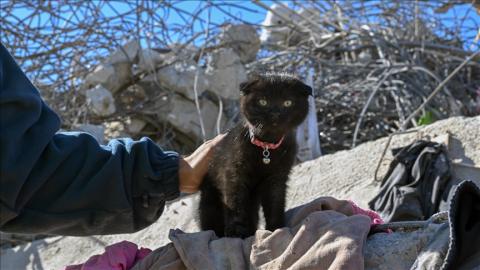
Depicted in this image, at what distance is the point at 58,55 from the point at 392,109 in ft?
10.00

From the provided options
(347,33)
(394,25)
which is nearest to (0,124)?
(347,33)

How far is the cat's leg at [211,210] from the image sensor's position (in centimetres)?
303

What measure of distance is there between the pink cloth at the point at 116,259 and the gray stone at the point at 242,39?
3.79 metres

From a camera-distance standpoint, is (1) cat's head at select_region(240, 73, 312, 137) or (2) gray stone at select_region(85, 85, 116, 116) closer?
(1) cat's head at select_region(240, 73, 312, 137)

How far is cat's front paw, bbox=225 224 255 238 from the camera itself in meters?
2.71

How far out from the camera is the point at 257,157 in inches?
113

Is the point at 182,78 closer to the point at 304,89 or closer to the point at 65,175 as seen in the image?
the point at 304,89

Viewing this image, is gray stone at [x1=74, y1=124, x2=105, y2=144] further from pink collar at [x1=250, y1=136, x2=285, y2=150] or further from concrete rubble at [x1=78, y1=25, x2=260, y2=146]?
pink collar at [x1=250, y1=136, x2=285, y2=150]

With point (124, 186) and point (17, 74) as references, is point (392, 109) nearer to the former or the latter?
point (124, 186)

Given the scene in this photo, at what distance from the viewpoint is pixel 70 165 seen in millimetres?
2406

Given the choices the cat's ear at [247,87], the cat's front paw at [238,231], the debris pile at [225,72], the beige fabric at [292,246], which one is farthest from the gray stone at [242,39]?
the beige fabric at [292,246]

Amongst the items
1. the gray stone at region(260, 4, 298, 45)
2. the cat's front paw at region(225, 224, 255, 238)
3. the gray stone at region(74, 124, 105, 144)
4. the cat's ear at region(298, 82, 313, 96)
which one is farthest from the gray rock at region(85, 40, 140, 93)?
the cat's front paw at region(225, 224, 255, 238)

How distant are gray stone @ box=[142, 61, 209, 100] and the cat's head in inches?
102

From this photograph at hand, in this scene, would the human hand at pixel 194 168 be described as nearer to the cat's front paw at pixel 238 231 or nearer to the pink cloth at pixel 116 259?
the cat's front paw at pixel 238 231
